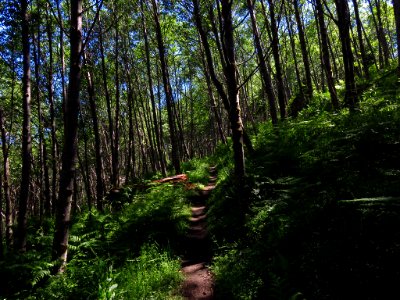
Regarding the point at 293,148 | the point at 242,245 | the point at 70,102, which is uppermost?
the point at 70,102

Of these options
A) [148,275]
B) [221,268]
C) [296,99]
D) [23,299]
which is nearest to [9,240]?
[23,299]

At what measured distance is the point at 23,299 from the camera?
531cm

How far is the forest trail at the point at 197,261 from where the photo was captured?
542 cm

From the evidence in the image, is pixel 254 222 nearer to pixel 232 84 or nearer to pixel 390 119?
pixel 232 84

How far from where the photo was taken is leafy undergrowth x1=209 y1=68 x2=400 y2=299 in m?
3.62

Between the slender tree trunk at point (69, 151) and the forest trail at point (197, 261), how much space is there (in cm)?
242

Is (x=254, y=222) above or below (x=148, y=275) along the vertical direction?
above

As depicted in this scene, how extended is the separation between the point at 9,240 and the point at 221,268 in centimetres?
1234

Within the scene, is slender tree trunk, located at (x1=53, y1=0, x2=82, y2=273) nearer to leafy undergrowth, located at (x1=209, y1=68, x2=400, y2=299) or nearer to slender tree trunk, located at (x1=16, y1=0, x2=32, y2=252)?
leafy undergrowth, located at (x1=209, y1=68, x2=400, y2=299)

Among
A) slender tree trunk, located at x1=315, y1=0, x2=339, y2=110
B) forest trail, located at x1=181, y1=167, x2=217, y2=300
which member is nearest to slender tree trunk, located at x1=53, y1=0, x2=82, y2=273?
forest trail, located at x1=181, y1=167, x2=217, y2=300

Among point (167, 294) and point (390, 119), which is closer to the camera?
point (167, 294)

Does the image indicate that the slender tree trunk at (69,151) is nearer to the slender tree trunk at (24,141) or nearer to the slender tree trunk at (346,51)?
the slender tree trunk at (24,141)

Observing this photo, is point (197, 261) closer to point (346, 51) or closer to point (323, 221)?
point (323, 221)

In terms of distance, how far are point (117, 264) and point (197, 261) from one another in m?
1.75
